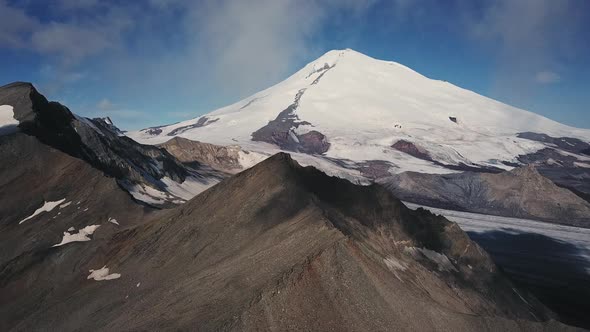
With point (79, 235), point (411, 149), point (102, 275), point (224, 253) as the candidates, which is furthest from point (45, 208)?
point (411, 149)

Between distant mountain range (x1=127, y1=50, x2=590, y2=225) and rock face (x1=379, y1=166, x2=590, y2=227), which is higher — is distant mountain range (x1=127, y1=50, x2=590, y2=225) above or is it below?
above

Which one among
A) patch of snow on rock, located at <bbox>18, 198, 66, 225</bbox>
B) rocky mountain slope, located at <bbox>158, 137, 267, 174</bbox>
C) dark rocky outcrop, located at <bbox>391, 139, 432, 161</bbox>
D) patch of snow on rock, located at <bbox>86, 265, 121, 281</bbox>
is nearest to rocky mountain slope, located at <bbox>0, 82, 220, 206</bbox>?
patch of snow on rock, located at <bbox>18, 198, 66, 225</bbox>

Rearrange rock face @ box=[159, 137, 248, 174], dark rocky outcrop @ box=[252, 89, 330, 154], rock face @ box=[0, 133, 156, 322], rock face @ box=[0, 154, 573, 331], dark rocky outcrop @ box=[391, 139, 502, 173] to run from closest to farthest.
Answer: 1. rock face @ box=[0, 154, 573, 331]
2. rock face @ box=[0, 133, 156, 322]
3. rock face @ box=[159, 137, 248, 174]
4. dark rocky outcrop @ box=[391, 139, 502, 173]
5. dark rocky outcrop @ box=[252, 89, 330, 154]

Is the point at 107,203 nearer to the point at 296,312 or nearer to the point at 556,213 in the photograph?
the point at 296,312

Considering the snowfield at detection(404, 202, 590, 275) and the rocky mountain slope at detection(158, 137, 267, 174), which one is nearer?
the snowfield at detection(404, 202, 590, 275)

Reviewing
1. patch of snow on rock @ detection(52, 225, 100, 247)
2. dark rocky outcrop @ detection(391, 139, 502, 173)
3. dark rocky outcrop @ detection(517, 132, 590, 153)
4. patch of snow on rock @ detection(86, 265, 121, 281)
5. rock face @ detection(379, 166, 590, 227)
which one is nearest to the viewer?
patch of snow on rock @ detection(86, 265, 121, 281)

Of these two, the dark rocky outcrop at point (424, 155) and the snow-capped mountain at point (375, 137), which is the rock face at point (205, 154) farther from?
the dark rocky outcrop at point (424, 155)

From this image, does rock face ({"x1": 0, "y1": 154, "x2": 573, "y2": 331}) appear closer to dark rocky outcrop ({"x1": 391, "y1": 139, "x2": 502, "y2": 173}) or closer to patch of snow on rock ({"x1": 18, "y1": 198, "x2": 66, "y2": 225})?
patch of snow on rock ({"x1": 18, "y1": 198, "x2": 66, "y2": 225})

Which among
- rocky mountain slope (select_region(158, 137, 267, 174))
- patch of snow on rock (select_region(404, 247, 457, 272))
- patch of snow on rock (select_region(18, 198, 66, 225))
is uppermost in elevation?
rocky mountain slope (select_region(158, 137, 267, 174))
